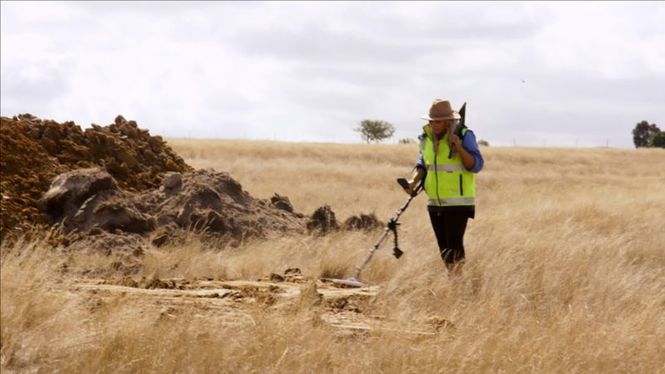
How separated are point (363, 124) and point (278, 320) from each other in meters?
67.2

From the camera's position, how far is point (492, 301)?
7.41 meters

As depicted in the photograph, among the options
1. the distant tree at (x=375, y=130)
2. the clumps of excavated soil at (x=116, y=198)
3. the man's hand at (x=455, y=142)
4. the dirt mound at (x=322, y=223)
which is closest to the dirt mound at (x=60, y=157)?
the clumps of excavated soil at (x=116, y=198)

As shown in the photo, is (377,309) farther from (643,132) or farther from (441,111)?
(643,132)

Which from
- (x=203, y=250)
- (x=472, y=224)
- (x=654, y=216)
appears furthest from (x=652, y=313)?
(x=654, y=216)

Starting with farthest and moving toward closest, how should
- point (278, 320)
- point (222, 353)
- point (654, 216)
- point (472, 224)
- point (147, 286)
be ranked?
1. point (654, 216)
2. point (472, 224)
3. point (147, 286)
4. point (278, 320)
5. point (222, 353)

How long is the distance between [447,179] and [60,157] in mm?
6317

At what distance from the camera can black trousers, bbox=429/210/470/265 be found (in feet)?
27.1

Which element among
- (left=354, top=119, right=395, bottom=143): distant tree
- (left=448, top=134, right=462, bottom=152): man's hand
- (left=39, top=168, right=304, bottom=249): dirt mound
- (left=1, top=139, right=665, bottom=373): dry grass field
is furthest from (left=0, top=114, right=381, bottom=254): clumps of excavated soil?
(left=354, top=119, right=395, bottom=143): distant tree

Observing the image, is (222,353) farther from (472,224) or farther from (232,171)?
(232,171)

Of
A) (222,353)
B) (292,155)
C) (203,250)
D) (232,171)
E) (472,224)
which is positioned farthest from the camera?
(292,155)

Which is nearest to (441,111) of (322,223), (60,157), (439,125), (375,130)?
(439,125)

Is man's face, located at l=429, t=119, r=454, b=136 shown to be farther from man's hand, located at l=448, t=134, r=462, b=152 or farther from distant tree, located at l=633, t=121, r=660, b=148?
distant tree, located at l=633, t=121, r=660, b=148

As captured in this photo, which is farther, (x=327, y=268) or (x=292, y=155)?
(x=292, y=155)

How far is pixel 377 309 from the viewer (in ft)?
24.3
